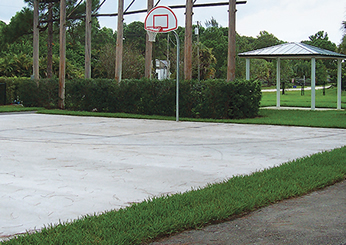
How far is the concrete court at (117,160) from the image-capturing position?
18.8 ft

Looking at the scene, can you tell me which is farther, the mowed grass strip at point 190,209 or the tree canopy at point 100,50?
the tree canopy at point 100,50

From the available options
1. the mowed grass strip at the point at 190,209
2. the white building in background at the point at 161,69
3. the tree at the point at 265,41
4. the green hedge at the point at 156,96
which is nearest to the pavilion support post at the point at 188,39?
the green hedge at the point at 156,96

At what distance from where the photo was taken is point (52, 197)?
19.7ft

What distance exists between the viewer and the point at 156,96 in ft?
67.3

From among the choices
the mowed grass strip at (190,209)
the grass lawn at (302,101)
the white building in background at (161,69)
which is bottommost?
the mowed grass strip at (190,209)

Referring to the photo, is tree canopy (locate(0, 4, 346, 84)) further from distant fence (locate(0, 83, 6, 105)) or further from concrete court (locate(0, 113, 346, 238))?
concrete court (locate(0, 113, 346, 238))

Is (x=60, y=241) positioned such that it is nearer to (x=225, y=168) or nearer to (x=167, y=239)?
(x=167, y=239)

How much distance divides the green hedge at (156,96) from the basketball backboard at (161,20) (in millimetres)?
2278

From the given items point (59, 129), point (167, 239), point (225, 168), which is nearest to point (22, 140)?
point (59, 129)

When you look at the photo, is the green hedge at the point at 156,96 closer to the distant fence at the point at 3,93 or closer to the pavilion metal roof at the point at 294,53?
the distant fence at the point at 3,93

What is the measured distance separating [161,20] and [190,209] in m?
15.0

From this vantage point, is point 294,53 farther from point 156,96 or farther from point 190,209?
point 190,209

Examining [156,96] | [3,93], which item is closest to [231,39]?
[156,96]

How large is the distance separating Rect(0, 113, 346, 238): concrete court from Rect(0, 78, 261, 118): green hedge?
11.4ft
